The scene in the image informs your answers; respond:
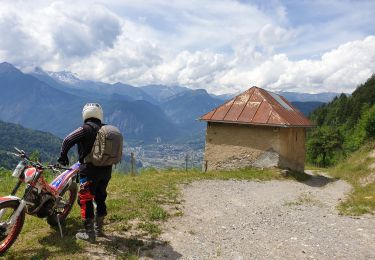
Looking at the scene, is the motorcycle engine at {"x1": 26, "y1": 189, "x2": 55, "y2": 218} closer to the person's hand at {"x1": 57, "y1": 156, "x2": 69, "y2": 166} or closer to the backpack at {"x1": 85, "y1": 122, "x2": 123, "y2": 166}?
the person's hand at {"x1": 57, "y1": 156, "x2": 69, "y2": 166}

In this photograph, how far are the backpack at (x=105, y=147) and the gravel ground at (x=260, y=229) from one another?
1.72 meters

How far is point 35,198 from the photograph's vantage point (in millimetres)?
6090

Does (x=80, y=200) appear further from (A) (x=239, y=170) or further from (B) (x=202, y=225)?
(A) (x=239, y=170)

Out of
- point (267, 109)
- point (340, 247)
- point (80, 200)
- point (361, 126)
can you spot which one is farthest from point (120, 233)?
point (361, 126)

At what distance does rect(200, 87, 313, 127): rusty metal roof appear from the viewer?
19.3 m

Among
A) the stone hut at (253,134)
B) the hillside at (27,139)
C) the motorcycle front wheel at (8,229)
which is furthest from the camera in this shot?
the hillside at (27,139)

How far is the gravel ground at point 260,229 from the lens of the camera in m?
6.80

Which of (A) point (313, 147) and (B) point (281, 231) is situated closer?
(B) point (281, 231)

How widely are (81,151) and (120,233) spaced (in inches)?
73.6

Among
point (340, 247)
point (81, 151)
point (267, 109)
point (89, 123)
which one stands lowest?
point (340, 247)

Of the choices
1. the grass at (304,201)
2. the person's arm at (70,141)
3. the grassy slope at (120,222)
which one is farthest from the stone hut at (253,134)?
the person's arm at (70,141)

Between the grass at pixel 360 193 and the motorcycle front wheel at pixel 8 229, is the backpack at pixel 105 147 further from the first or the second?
the grass at pixel 360 193

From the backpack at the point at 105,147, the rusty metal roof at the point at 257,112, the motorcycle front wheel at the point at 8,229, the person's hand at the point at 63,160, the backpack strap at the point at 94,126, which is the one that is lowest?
the motorcycle front wheel at the point at 8,229

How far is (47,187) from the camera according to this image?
20.5 feet
